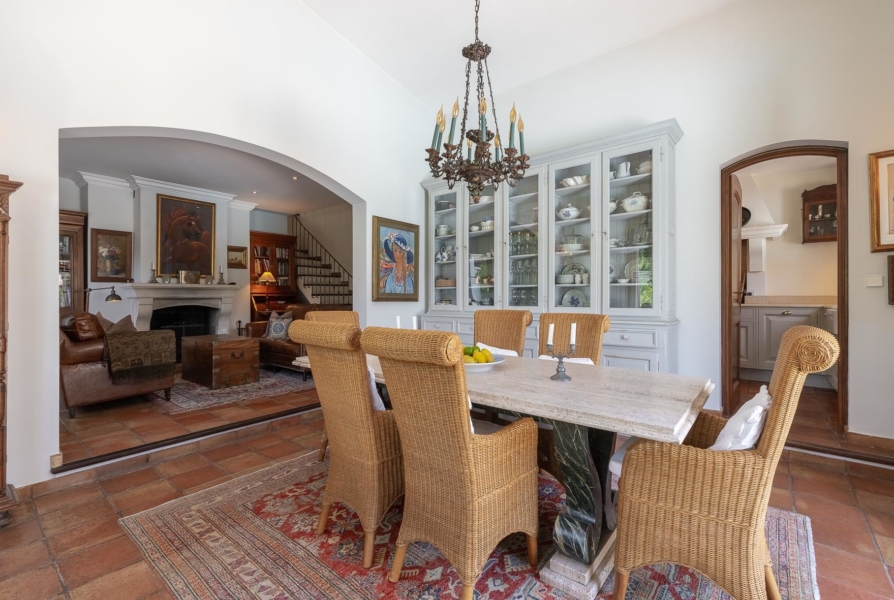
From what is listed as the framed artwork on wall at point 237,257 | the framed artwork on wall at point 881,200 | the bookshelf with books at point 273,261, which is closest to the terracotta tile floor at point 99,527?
the framed artwork on wall at point 881,200

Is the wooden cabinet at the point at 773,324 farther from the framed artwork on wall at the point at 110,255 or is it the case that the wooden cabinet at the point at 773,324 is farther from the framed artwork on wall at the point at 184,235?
the framed artwork on wall at the point at 110,255

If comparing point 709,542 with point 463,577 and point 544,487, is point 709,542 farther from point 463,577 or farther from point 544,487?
point 544,487

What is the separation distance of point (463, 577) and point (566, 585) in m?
0.43

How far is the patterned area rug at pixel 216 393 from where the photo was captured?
152 inches

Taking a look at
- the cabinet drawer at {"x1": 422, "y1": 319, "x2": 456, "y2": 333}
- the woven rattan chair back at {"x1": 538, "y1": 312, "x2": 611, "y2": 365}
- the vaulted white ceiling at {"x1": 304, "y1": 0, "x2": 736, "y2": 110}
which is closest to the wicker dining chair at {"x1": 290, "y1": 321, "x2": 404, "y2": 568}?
the woven rattan chair back at {"x1": 538, "y1": 312, "x2": 611, "y2": 365}

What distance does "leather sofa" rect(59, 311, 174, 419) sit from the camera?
11.3 ft

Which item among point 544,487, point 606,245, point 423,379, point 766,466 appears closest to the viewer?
point 766,466

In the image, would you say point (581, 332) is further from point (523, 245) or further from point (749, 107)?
point (749, 107)

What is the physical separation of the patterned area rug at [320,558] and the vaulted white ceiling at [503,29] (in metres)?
3.56

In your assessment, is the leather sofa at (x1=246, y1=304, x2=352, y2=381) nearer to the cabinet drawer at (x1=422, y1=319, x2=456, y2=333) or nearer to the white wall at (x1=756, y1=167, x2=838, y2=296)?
the cabinet drawer at (x1=422, y1=319, x2=456, y2=333)

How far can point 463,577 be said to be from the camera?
4.42ft

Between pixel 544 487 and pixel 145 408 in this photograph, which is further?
pixel 145 408

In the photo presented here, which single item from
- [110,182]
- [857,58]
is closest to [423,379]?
[857,58]

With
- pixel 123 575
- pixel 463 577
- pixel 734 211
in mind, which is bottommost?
pixel 123 575
